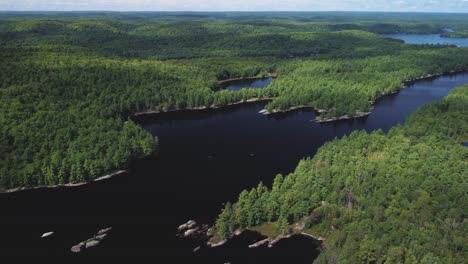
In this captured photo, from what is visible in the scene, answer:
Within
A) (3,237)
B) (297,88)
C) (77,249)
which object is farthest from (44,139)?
(297,88)

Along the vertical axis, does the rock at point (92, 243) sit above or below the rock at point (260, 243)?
below

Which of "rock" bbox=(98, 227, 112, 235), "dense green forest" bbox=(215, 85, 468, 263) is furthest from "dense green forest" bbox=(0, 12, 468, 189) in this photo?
"dense green forest" bbox=(215, 85, 468, 263)

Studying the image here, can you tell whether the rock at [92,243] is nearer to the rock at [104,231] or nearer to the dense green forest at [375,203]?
the rock at [104,231]

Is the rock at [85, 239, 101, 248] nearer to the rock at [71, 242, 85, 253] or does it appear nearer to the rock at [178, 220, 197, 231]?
the rock at [71, 242, 85, 253]

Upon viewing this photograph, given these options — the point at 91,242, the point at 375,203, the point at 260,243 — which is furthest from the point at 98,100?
the point at 375,203

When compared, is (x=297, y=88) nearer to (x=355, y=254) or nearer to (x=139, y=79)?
(x=139, y=79)

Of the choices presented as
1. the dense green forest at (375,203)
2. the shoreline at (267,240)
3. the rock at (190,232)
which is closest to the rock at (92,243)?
the rock at (190,232)

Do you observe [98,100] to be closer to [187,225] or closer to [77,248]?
[77,248]
